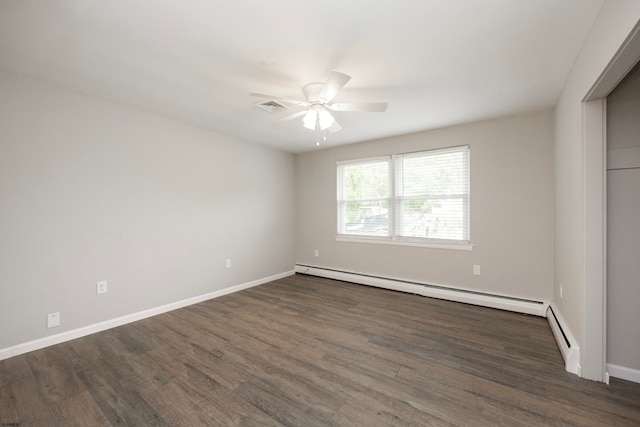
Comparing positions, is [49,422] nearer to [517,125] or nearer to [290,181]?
[290,181]

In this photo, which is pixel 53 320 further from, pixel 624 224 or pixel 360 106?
pixel 624 224

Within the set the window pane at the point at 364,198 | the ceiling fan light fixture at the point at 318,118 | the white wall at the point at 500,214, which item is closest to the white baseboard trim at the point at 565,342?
the white wall at the point at 500,214

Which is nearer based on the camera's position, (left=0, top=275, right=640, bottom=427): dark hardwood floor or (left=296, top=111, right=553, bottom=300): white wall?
(left=0, top=275, right=640, bottom=427): dark hardwood floor

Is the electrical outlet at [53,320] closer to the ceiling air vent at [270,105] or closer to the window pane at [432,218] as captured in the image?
the ceiling air vent at [270,105]

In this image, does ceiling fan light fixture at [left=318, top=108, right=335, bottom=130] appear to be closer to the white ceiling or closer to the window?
the white ceiling

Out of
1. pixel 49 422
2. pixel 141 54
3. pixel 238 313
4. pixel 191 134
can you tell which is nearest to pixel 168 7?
pixel 141 54

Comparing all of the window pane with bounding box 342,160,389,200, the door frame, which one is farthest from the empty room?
the window pane with bounding box 342,160,389,200

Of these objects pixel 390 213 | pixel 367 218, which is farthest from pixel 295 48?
pixel 367 218

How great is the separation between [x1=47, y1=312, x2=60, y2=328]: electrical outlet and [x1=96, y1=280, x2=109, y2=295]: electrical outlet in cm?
35

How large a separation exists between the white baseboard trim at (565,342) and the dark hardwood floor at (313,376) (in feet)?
0.30

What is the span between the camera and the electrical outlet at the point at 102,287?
9.23 feet

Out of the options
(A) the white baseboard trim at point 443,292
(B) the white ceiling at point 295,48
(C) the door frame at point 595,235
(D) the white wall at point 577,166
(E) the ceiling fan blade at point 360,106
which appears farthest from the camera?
(A) the white baseboard trim at point 443,292

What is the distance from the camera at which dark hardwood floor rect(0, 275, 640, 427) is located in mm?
1630

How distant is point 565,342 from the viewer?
2248 mm
